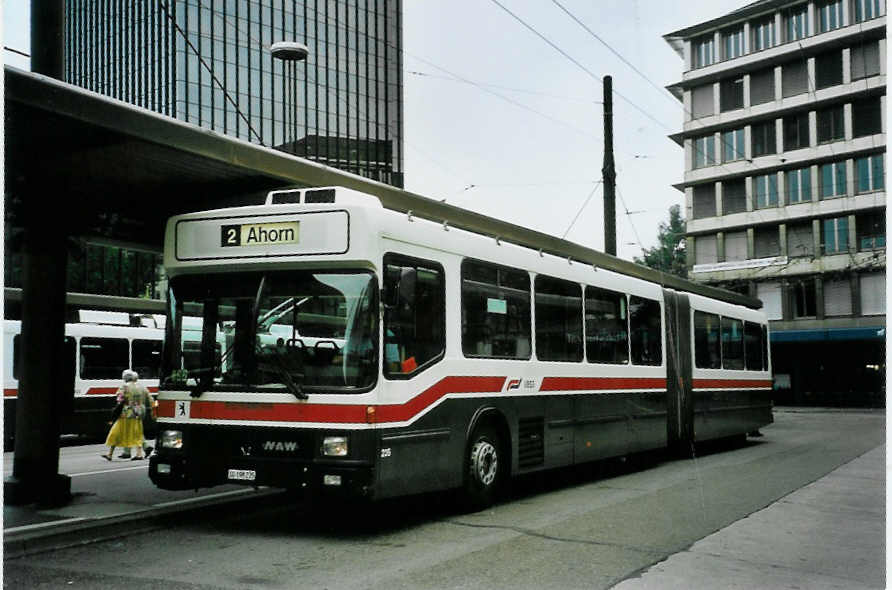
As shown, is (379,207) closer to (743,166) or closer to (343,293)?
(343,293)

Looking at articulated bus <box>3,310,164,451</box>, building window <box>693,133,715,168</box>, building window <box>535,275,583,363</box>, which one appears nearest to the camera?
building window <box>535,275,583,363</box>

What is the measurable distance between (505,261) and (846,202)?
38.5m

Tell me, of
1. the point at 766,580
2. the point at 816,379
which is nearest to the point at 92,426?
the point at 766,580

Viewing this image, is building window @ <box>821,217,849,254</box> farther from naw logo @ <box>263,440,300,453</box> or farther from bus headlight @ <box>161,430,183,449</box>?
bus headlight @ <box>161,430,183,449</box>

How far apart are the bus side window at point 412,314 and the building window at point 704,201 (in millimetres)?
48773

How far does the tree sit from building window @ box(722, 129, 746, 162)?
88.0 ft

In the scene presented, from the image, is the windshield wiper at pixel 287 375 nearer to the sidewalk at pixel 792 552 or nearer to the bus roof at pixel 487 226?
the bus roof at pixel 487 226

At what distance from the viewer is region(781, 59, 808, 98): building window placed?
43719 mm

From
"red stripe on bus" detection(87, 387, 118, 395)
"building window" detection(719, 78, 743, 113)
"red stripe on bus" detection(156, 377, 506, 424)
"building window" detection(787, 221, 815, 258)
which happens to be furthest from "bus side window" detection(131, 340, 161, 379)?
"building window" detection(719, 78, 743, 113)

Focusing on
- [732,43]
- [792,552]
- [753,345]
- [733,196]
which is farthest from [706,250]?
[792,552]

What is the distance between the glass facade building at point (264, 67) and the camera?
5075 cm

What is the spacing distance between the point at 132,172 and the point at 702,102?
4770 centimetres

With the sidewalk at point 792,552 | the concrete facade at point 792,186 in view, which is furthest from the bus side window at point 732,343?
the concrete facade at point 792,186

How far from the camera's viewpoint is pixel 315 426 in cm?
841
